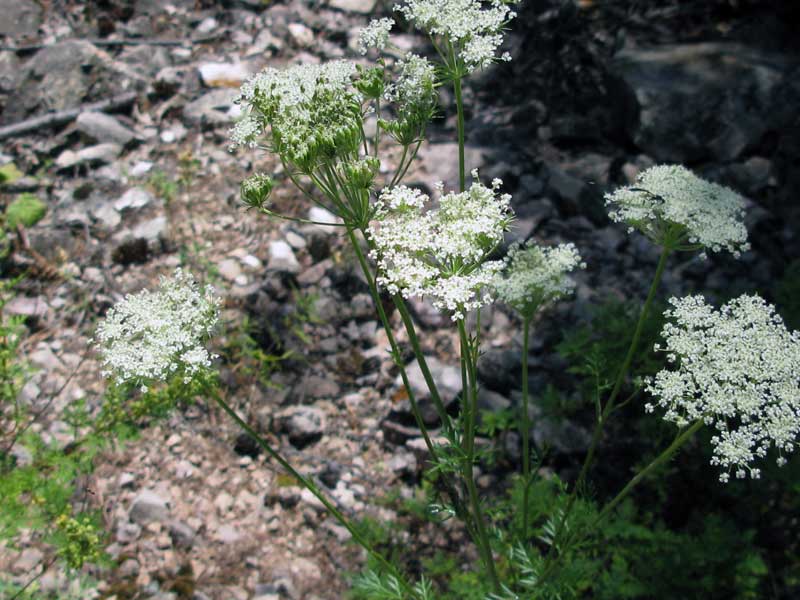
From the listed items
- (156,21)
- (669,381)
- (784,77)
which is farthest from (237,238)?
(784,77)

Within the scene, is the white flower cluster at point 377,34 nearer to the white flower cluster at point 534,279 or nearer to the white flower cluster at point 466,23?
the white flower cluster at point 466,23

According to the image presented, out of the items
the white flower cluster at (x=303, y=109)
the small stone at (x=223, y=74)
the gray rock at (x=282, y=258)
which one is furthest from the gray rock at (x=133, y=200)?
the white flower cluster at (x=303, y=109)

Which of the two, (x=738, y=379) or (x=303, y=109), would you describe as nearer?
(x=738, y=379)

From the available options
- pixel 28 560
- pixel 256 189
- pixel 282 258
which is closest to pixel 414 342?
pixel 256 189

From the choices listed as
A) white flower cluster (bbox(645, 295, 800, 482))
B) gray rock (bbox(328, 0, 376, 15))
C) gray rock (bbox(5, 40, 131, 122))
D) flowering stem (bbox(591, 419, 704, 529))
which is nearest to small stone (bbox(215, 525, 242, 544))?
flowering stem (bbox(591, 419, 704, 529))

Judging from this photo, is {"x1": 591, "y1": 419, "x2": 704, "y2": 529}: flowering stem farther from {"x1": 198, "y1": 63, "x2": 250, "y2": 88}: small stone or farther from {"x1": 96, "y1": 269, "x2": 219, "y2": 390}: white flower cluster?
{"x1": 198, "y1": 63, "x2": 250, "y2": 88}: small stone

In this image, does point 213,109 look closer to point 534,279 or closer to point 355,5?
point 355,5
